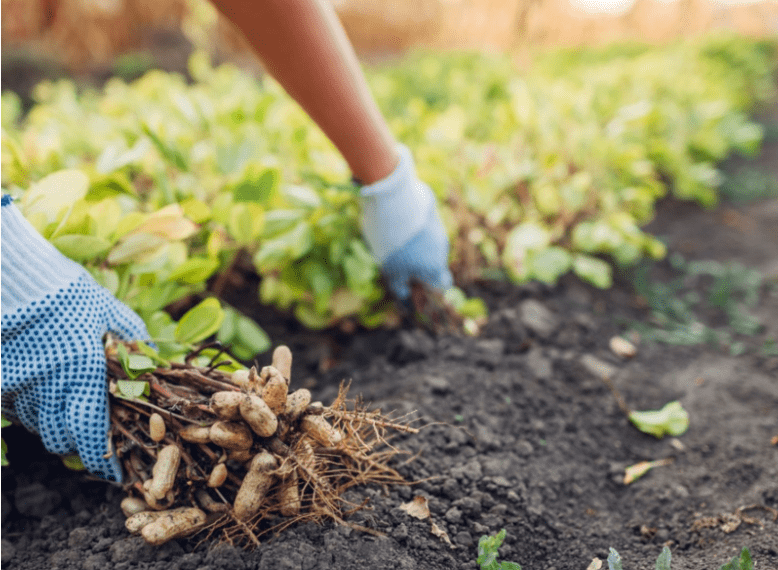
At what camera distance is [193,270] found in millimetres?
1200

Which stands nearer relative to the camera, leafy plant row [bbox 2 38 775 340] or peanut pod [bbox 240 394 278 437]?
peanut pod [bbox 240 394 278 437]

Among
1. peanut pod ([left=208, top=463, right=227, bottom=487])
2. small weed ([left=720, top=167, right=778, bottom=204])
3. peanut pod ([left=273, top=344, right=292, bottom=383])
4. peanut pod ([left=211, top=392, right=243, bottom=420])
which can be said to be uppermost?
peanut pod ([left=211, top=392, right=243, bottom=420])

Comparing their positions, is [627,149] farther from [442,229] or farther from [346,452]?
[346,452]

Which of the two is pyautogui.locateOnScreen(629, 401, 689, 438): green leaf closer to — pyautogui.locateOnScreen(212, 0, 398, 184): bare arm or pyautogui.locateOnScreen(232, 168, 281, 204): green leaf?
pyautogui.locateOnScreen(212, 0, 398, 184): bare arm

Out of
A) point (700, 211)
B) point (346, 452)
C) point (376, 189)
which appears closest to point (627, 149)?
point (700, 211)

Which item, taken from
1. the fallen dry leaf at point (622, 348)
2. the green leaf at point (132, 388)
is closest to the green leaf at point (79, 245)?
the green leaf at point (132, 388)

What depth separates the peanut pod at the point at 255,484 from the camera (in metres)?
0.91

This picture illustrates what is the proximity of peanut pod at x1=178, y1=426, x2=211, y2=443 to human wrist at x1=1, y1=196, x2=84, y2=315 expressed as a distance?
34 centimetres

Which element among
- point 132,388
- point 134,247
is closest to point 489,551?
point 132,388

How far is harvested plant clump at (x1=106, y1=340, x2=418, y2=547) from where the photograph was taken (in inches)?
35.7

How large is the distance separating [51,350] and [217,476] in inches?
14.3

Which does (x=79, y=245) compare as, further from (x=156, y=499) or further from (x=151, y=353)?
(x=156, y=499)

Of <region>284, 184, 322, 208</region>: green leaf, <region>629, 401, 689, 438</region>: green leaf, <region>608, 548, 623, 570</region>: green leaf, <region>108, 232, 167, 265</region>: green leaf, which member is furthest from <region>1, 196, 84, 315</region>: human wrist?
<region>629, 401, 689, 438</region>: green leaf

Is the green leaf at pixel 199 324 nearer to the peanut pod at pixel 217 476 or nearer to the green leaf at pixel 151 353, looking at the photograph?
the green leaf at pixel 151 353
